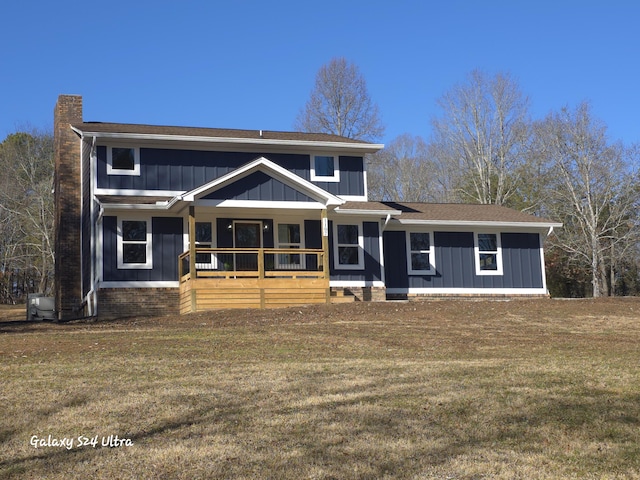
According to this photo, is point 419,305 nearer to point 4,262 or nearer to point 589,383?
point 589,383

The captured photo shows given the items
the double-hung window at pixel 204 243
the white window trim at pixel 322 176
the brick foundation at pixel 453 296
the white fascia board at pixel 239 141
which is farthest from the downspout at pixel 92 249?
the brick foundation at pixel 453 296

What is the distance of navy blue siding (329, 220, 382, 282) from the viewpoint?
2545 centimetres

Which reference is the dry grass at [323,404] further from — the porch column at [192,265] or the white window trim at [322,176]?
the white window trim at [322,176]

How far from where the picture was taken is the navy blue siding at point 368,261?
2545cm

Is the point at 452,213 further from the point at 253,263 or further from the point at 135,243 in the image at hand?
the point at 135,243

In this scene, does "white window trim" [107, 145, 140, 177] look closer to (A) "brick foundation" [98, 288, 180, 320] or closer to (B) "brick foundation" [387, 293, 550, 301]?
(A) "brick foundation" [98, 288, 180, 320]

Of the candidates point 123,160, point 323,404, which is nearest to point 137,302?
point 123,160

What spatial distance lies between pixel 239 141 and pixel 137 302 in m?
5.71

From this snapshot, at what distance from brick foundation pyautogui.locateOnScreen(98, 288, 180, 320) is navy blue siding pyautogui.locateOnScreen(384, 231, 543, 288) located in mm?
7267

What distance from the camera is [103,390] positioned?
32.2 ft

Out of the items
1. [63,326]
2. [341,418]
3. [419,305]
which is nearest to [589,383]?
[341,418]

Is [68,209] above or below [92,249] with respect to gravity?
above

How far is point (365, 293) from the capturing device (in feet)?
83.8

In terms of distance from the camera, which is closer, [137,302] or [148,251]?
[137,302]
